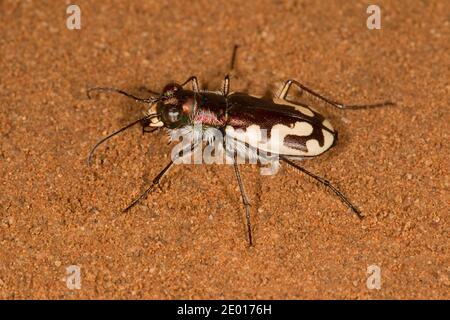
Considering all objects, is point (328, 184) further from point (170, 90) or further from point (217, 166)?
point (170, 90)

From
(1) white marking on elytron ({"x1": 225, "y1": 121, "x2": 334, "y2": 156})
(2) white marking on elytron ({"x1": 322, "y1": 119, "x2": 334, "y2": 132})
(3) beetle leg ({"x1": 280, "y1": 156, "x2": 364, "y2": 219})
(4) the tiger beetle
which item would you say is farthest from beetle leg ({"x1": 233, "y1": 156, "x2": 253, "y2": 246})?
(2) white marking on elytron ({"x1": 322, "y1": 119, "x2": 334, "y2": 132})

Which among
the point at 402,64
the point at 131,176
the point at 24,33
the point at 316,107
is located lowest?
the point at 131,176

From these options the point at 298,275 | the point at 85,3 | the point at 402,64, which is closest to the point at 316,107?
the point at 402,64

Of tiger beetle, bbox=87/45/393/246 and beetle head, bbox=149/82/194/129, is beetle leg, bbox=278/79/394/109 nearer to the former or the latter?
tiger beetle, bbox=87/45/393/246

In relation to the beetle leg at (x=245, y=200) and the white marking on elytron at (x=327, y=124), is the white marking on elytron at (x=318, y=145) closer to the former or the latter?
the white marking on elytron at (x=327, y=124)

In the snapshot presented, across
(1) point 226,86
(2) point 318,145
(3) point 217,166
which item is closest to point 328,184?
(2) point 318,145

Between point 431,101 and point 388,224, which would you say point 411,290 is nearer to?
point 388,224

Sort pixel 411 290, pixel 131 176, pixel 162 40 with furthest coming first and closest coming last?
pixel 162 40, pixel 131 176, pixel 411 290
